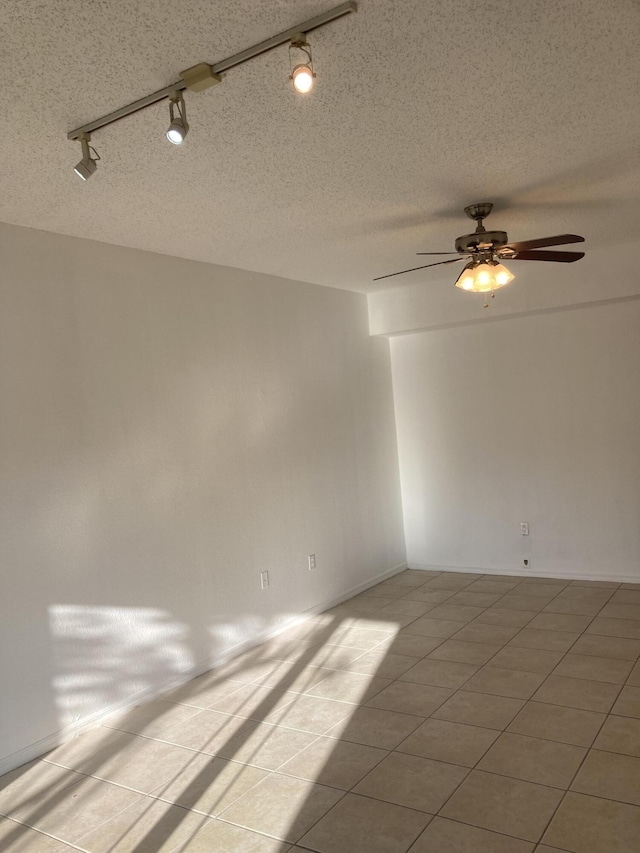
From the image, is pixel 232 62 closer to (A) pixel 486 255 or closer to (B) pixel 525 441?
(A) pixel 486 255

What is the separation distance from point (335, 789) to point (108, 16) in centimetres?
272

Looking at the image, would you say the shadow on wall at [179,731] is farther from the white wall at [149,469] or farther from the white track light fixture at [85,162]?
the white track light fixture at [85,162]

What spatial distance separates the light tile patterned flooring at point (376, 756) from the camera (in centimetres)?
243

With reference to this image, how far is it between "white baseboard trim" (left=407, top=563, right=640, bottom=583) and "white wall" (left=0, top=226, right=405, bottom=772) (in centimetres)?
94

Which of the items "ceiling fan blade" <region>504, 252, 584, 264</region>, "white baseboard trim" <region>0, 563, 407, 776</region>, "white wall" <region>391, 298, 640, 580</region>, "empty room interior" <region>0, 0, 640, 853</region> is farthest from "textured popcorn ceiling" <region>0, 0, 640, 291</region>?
"white baseboard trim" <region>0, 563, 407, 776</region>

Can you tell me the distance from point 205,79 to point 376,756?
8.78 feet

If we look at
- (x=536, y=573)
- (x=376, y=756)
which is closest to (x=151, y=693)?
(x=376, y=756)

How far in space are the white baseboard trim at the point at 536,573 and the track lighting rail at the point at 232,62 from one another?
4.75m

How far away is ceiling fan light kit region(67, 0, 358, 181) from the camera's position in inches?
72.5

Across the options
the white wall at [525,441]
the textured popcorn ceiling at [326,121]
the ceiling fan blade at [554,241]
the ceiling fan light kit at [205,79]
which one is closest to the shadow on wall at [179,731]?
the white wall at [525,441]

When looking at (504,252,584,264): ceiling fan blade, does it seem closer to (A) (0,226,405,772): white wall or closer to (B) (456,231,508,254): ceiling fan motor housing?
(B) (456,231,508,254): ceiling fan motor housing

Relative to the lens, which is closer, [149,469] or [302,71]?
[302,71]

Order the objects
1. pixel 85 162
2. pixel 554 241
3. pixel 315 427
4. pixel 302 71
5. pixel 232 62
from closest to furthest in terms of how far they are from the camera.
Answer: pixel 302 71
pixel 232 62
pixel 85 162
pixel 554 241
pixel 315 427

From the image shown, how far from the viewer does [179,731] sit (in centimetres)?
336
